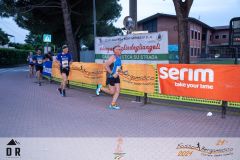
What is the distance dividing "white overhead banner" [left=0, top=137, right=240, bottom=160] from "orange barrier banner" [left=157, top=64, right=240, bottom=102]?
7.03 ft

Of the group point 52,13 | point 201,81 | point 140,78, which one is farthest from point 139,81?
point 52,13

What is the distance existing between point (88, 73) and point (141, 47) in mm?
2316

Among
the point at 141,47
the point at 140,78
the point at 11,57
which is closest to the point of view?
the point at 140,78

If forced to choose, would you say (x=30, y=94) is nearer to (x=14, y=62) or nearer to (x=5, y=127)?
(x=5, y=127)

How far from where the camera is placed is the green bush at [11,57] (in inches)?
1512

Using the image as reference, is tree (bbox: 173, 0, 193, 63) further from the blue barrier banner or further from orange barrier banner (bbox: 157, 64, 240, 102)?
the blue barrier banner

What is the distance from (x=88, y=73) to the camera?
12.8 metres

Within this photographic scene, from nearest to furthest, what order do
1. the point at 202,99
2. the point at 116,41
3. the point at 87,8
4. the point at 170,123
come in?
the point at 170,123 < the point at 202,99 < the point at 116,41 < the point at 87,8

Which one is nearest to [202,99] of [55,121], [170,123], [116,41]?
[170,123]

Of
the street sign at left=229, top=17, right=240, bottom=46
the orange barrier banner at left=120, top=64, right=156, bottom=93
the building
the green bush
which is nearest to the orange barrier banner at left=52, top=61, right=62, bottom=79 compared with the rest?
the orange barrier banner at left=120, top=64, right=156, bottom=93

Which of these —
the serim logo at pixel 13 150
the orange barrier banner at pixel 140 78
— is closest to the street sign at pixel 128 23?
the orange barrier banner at pixel 140 78

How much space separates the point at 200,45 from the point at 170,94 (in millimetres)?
52622

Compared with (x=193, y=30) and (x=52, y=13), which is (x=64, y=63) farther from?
(x=193, y=30)

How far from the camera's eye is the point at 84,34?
115ft
